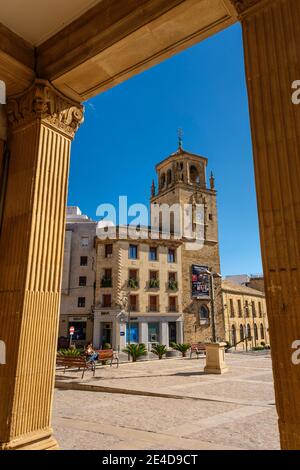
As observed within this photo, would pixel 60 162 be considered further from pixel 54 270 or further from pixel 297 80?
pixel 297 80

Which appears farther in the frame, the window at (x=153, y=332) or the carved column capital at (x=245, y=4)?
the window at (x=153, y=332)

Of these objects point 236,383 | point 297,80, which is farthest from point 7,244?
point 236,383

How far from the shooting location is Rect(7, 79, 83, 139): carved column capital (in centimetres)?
401

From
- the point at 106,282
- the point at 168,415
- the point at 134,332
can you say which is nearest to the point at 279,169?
the point at 168,415

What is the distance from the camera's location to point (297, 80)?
2291 mm

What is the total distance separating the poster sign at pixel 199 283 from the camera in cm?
3431

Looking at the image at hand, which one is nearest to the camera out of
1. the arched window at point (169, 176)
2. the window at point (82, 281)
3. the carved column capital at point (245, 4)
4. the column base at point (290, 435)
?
the column base at point (290, 435)

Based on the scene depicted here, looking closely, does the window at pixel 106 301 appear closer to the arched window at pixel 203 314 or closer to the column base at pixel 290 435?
the arched window at pixel 203 314

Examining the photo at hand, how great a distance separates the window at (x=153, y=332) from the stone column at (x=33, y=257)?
2807 cm

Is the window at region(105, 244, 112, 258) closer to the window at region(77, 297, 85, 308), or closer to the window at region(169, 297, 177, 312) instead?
the window at region(77, 297, 85, 308)

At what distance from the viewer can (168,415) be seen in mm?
6414

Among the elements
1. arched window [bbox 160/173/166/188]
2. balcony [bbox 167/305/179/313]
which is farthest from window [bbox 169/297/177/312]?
arched window [bbox 160/173/166/188]

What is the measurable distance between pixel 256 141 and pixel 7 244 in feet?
9.12

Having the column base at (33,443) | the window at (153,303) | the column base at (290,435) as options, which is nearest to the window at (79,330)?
the window at (153,303)
